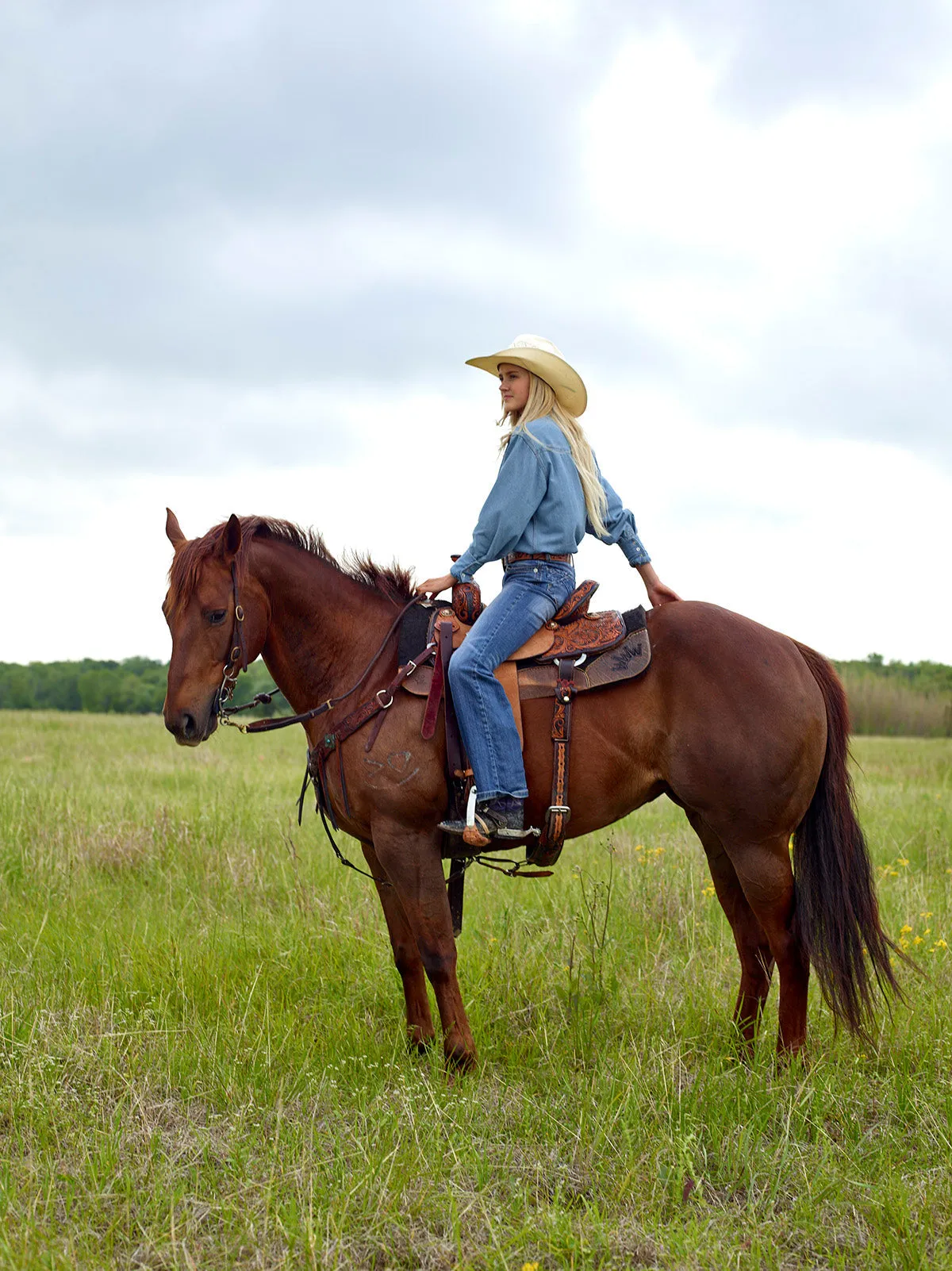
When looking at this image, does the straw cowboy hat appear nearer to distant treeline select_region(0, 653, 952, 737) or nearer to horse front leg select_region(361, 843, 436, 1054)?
horse front leg select_region(361, 843, 436, 1054)

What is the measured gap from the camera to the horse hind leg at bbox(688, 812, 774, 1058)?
510cm

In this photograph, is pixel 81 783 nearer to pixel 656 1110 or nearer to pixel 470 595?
pixel 470 595

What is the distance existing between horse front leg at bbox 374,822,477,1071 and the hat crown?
2.54 m

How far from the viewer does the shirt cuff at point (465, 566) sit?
4.68 m

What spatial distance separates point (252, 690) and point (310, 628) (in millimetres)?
42741

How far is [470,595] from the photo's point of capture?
4848mm

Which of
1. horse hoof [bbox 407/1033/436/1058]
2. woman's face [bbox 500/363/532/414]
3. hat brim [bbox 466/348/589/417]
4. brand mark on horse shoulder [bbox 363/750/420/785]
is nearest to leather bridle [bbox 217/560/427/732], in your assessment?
brand mark on horse shoulder [bbox 363/750/420/785]

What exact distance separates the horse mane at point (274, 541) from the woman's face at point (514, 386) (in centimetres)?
106

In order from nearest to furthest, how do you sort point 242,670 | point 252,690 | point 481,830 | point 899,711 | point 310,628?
point 481,830
point 242,670
point 310,628
point 899,711
point 252,690

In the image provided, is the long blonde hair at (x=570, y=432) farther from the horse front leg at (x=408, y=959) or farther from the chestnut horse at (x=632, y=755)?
the horse front leg at (x=408, y=959)

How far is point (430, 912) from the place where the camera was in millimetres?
4453

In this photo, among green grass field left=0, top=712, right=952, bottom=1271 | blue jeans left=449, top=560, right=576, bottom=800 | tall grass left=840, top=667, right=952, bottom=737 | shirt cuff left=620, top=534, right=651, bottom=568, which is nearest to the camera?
green grass field left=0, top=712, right=952, bottom=1271

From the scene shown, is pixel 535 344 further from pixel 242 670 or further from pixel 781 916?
pixel 781 916

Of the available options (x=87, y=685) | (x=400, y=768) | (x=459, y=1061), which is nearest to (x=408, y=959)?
(x=459, y=1061)
